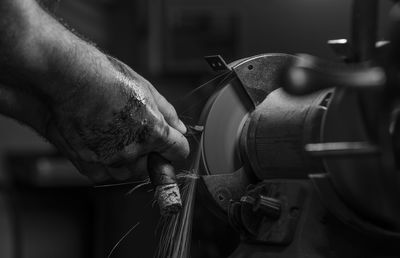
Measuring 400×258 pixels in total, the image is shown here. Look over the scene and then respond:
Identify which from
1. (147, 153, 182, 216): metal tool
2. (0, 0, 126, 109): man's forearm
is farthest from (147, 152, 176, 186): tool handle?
(0, 0, 126, 109): man's forearm

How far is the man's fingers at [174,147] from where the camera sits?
1114mm

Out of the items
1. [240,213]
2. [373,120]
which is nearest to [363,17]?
[373,120]

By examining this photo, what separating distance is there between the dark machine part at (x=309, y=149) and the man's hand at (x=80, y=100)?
8 cm

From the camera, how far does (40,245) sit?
10.3ft

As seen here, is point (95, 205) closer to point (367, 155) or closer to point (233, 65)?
point (233, 65)

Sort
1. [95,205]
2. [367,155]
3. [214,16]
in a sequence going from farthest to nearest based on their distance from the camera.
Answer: [214,16] → [95,205] → [367,155]

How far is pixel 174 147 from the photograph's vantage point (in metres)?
1.12

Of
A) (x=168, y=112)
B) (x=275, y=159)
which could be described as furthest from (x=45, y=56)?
→ (x=275, y=159)

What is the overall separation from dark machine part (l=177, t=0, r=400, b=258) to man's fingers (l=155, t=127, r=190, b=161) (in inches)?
1.8

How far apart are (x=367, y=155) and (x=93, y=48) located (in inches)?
21.1

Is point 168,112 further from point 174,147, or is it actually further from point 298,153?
point 298,153

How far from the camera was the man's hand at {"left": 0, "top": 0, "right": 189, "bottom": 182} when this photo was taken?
1012 mm

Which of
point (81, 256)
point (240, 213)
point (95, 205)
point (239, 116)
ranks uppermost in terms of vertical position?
point (239, 116)

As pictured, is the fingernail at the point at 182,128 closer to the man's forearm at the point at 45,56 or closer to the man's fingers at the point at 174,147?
the man's fingers at the point at 174,147
